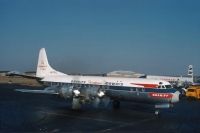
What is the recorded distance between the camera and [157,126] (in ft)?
66.2

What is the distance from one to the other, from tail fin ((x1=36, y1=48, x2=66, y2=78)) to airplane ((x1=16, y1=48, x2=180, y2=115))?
481 cm

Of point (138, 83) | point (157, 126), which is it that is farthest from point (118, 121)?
point (138, 83)

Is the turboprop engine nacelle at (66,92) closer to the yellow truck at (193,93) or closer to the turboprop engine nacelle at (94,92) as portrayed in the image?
the turboprop engine nacelle at (94,92)

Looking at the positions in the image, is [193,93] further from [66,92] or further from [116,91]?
[66,92]

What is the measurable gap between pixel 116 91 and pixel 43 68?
11.1m

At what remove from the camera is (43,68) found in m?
36.2

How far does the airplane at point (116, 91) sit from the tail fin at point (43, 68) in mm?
4807

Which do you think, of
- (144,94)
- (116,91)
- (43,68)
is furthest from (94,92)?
(43,68)

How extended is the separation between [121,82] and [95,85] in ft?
8.47

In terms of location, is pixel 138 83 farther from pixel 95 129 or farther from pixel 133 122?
pixel 95 129

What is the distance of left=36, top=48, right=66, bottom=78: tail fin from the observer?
3566 cm

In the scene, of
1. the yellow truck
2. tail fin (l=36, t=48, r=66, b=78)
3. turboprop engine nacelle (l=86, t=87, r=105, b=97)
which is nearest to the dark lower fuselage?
turboprop engine nacelle (l=86, t=87, r=105, b=97)

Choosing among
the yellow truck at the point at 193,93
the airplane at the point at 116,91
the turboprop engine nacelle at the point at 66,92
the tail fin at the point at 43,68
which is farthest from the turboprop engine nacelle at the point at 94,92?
the yellow truck at the point at 193,93

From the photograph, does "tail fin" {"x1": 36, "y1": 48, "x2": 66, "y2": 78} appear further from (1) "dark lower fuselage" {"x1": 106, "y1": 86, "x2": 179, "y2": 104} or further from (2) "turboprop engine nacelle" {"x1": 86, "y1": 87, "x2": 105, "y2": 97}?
(1) "dark lower fuselage" {"x1": 106, "y1": 86, "x2": 179, "y2": 104}
